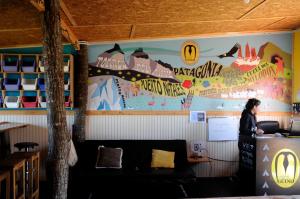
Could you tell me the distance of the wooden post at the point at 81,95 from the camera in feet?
18.6

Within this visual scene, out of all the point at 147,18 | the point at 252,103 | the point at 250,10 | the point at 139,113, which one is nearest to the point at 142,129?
the point at 139,113

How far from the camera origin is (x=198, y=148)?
6.04 metres

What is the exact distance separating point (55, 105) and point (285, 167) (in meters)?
3.45

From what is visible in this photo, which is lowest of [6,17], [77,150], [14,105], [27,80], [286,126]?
[77,150]

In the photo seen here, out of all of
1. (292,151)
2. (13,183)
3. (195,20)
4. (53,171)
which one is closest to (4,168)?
(13,183)

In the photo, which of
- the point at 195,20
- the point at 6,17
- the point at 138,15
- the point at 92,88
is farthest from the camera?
the point at 92,88

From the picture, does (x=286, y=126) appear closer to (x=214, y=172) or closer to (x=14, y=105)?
(x=214, y=172)

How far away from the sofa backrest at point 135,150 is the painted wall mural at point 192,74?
2.25 ft

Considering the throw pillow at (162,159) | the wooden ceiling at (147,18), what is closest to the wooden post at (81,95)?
the wooden ceiling at (147,18)

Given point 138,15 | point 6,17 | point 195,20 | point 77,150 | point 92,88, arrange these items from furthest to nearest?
point 92,88, point 77,150, point 195,20, point 138,15, point 6,17

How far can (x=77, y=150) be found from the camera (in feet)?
18.1

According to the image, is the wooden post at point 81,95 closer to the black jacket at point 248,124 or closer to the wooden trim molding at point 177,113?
the wooden trim molding at point 177,113

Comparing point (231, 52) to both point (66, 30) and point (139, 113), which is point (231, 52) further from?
point (66, 30)

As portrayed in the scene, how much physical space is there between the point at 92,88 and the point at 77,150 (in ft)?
4.02
